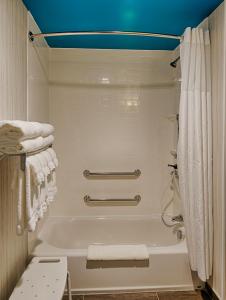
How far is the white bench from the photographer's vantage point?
1.54 meters

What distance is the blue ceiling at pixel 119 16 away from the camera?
2.00 m

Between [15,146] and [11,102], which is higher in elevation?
[11,102]

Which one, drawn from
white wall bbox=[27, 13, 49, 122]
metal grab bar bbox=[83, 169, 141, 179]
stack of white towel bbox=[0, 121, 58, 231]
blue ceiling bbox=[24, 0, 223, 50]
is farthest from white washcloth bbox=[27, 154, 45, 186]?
metal grab bar bbox=[83, 169, 141, 179]

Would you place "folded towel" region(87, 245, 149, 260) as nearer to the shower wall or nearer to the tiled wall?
the tiled wall

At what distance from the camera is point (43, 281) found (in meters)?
1.69

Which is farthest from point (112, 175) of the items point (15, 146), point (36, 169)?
point (15, 146)

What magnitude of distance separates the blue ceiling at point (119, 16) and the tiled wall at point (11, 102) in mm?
233

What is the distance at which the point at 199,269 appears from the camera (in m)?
2.07

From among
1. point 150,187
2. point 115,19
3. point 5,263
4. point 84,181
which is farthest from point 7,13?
point 150,187

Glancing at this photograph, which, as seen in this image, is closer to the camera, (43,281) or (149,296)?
(43,281)

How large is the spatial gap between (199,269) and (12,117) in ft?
5.81

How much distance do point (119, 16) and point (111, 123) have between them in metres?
1.19

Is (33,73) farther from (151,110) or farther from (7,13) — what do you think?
(151,110)

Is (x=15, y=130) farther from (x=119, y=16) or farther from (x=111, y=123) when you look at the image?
(x=111, y=123)
